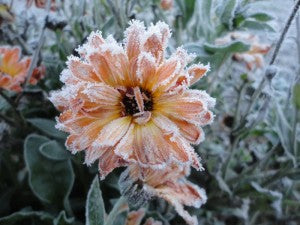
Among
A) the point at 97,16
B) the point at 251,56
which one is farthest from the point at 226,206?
the point at 97,16

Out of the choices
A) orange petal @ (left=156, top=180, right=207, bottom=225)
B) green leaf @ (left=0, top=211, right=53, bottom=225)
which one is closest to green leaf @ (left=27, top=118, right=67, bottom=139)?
green leaf @ (left=0, top=211, right=53, bottom=225)

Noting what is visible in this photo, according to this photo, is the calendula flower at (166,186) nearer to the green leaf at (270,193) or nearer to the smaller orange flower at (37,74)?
the green leaf at (270,193)

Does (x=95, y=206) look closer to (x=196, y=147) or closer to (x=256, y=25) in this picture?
(x=196, y=147)

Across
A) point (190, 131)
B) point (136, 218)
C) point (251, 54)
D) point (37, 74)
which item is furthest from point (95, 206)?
point (251, 54)

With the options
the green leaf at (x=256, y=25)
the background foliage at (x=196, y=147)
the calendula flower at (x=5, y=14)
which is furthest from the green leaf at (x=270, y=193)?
the calendula flower at (x=5, y=14)

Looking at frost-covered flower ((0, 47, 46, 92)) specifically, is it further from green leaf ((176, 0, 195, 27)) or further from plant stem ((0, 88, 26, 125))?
green leaf ((176, 0, 195, 27))

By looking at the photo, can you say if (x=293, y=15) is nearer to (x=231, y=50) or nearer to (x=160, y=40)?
(x=231, y=50)
